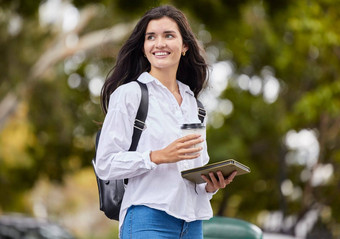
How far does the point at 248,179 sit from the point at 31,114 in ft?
19.7

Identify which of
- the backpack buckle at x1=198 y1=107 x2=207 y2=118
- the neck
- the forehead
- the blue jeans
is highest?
the forehead

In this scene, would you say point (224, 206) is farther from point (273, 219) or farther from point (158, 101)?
point (158, 101)

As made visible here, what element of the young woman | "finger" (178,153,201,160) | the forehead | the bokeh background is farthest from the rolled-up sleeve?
the bokeh background

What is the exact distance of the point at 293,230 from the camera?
14.5m

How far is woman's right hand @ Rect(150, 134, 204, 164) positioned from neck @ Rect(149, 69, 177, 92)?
0.43 m

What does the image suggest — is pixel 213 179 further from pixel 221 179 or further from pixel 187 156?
pixel 187 156

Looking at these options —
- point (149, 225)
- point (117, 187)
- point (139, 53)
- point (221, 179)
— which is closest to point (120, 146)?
point (117, 187)

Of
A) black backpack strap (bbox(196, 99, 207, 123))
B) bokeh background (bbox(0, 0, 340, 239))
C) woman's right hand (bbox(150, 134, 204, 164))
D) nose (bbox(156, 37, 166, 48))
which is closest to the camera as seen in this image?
woman's right hand (bbox(150, 134, 204, 164))

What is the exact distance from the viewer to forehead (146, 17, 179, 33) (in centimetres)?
318

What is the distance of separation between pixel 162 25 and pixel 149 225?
88 centimetres

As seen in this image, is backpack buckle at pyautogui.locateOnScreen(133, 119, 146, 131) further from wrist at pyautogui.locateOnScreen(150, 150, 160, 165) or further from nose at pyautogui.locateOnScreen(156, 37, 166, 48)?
nose at pyautogui.locateOnScreen(156, 37, 166, 48)

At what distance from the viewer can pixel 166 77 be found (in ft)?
10.6

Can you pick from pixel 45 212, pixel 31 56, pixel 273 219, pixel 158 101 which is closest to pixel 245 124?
pixel 273 219

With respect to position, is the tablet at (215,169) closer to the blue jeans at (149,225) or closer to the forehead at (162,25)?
the blue jeans at (149,225)
